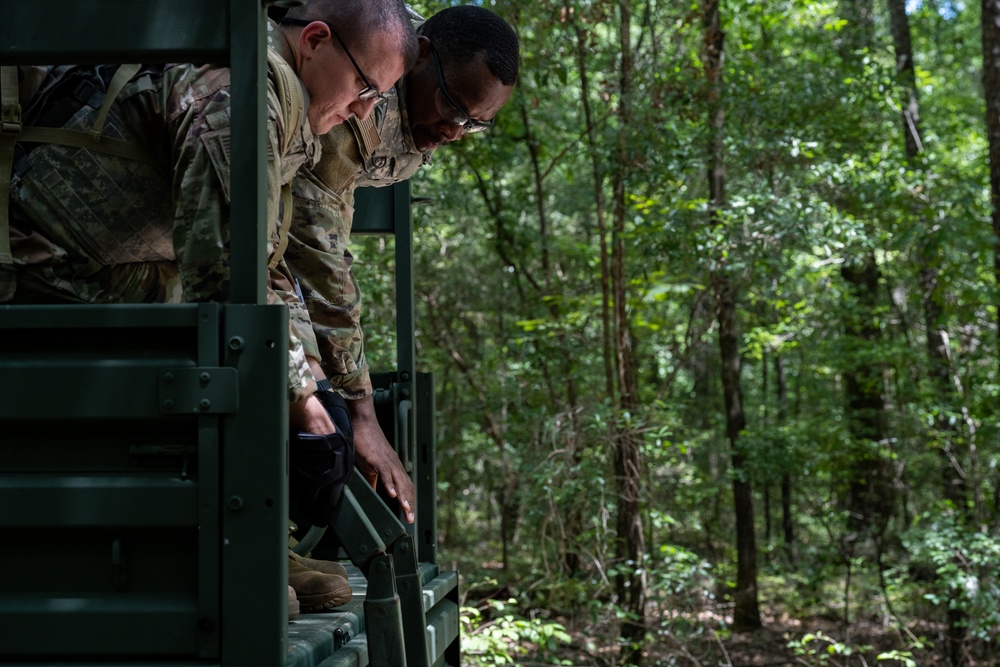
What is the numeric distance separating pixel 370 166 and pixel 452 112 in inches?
11.7

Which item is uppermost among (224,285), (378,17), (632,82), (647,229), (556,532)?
(632,82)

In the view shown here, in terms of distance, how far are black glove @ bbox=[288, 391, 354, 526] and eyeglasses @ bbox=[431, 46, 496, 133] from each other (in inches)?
45.2

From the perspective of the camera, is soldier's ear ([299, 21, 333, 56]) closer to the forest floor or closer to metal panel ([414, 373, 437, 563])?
metal panel ([414, 373, 437, 563])

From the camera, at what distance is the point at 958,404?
927 centimetres

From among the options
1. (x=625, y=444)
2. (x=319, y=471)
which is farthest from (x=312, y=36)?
(x=625, y=444)

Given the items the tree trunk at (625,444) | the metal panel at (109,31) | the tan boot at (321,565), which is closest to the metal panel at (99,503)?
the metal panel at (109,31)

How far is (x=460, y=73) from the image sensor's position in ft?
9.24

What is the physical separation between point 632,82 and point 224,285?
747 centimetres

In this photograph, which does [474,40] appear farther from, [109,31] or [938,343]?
[938,343]

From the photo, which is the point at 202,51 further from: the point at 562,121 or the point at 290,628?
the point at 562,121

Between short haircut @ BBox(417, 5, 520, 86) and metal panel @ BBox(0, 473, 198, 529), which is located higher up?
short haircut @ BBox(417, 5, 520, 86)

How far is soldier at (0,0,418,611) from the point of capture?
1.81 meters

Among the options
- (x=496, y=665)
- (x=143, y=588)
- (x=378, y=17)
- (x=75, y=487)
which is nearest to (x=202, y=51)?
(x=378, y=17)

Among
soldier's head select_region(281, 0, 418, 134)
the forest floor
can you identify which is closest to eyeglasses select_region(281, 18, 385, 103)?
soldier's head select_region(281, 0, 418, 134)
